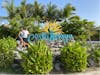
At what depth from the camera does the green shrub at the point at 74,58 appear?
917 centimetres

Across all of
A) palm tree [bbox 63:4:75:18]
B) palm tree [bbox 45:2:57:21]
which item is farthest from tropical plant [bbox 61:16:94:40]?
palm tree [bbox 45:2:57:21]

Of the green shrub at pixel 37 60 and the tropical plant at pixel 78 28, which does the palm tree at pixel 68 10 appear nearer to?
the tropical plant at pixel 78 28

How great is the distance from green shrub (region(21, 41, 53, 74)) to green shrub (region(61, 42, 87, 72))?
2.37ft

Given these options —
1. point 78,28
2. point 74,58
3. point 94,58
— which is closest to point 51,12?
point 78,28

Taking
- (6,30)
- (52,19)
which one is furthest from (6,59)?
(52,19)

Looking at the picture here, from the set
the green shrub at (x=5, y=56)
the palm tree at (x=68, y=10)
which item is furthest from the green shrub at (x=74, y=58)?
the palm tree at (x=68, y=10)

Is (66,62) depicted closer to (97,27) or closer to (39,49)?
(39,49)

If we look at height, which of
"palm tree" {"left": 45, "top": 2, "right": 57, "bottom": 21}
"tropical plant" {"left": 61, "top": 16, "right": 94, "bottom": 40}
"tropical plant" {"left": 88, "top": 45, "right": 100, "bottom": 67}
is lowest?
"tropical plant" {"left": 88, "top": 45, "right": 100, "bottom": 67}

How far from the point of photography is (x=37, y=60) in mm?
8586

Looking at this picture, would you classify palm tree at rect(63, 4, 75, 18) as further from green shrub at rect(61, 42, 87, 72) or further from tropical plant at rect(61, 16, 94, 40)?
green shrub at rect(61, 42, 87, 72)

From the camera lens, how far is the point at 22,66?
8.78 metres

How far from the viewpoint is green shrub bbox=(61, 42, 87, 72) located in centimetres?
917

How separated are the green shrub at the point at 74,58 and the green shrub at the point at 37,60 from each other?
2.37ft

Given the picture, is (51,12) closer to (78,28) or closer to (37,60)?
(78,28)
